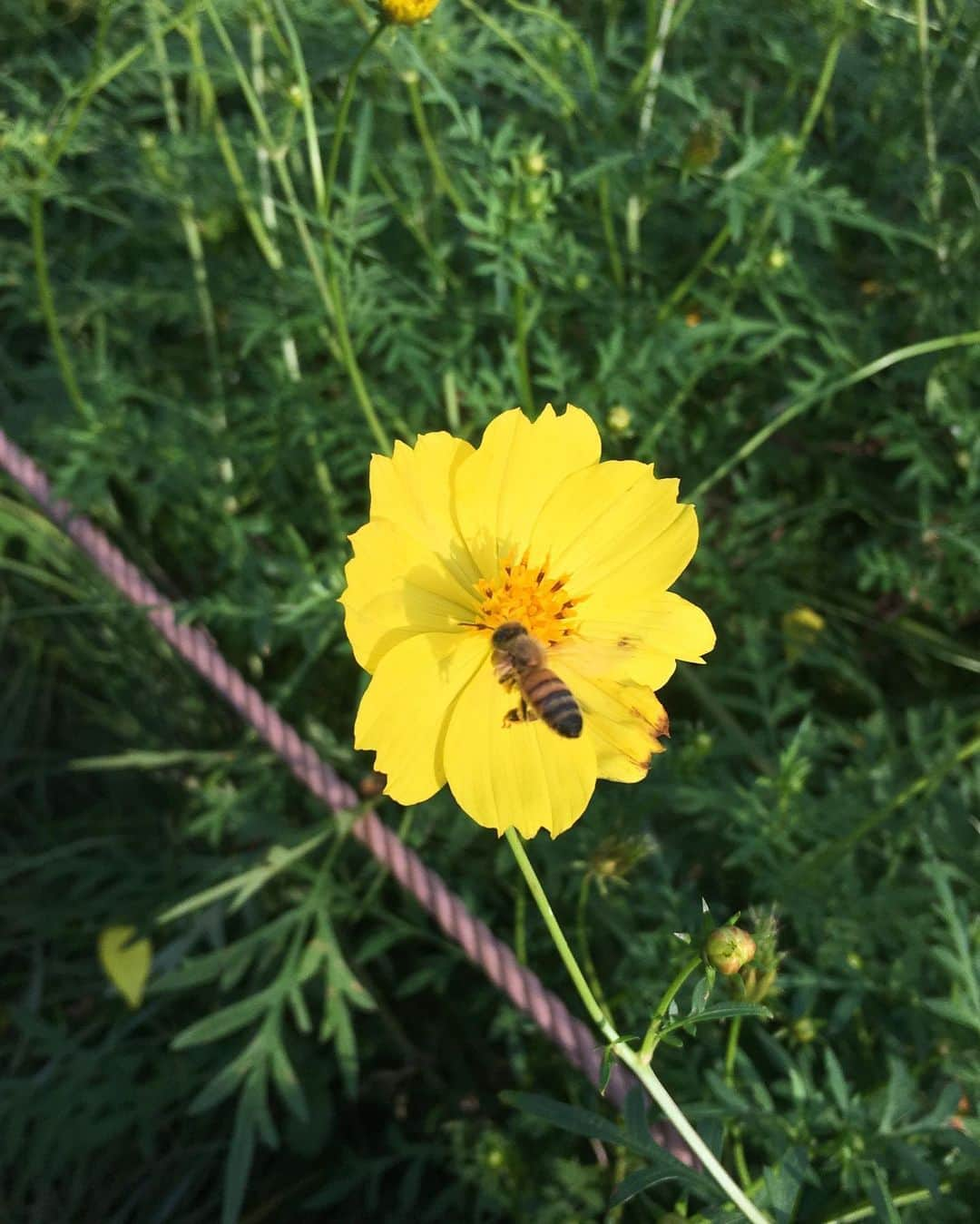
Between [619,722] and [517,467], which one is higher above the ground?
[517,467]

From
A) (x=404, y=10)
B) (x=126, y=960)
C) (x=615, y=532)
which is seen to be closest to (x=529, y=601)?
(x=615, y=532)

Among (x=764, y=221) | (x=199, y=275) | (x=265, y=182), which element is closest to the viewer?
(x=764, y=221)

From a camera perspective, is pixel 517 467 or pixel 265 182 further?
pixel 265 182

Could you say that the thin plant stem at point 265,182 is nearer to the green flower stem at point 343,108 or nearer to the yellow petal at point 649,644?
the green flower stem at point 343,108

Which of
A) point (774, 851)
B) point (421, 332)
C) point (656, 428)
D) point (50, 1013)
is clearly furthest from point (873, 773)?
point (50, 1013)

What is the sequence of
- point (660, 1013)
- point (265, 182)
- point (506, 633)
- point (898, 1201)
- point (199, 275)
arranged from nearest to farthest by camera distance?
1. point (660, 1013)
2. point (506, 633)
3. point (898, 1201)
4. point (265, 182)
5. point (199, 275)

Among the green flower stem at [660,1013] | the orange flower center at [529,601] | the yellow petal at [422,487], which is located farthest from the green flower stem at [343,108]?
the green flower stem at [660,1013]

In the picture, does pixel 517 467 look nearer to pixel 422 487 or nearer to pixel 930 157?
pixel 422 487
